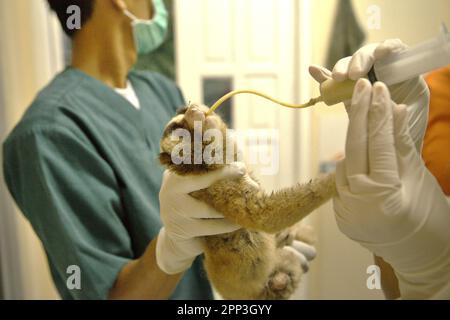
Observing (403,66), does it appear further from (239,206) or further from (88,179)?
(88,179)

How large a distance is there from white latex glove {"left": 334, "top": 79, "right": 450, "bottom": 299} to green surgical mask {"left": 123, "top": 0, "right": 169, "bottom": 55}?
61 centimetres

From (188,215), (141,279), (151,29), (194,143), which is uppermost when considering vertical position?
(151,29)

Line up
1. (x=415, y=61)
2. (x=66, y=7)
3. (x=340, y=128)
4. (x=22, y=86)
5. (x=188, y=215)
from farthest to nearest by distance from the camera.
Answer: (x=22, y=86)
(x=66, y=7)
(x=340, y=128)
(x=188, y=215)
(x=415, y=61)

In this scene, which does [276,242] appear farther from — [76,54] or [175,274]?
[76,54]

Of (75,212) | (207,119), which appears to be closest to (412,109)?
(207,119)

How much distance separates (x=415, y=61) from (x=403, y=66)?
→ 15 mm

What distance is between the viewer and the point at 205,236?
1.99 ft

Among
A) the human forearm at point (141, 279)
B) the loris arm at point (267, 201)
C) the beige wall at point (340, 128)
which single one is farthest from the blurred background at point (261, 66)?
the human forearm at point (141, 279)

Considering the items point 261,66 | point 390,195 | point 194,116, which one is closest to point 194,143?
point 194,116

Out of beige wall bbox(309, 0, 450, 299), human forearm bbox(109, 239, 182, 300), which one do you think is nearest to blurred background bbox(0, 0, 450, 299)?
beige wall bbox(309, 0, 450, 299)

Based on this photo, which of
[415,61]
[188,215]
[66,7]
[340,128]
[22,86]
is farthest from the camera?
[22,86]

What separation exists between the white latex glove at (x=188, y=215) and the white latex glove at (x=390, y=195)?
16 centimetres

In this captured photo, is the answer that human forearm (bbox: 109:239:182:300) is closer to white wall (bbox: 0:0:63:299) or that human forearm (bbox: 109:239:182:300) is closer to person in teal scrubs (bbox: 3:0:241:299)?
person in teal scrubs (bbox: 3:0:241:299)

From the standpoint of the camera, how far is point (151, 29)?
0.91 m
